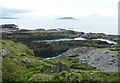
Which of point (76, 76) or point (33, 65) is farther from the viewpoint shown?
point (33, 65)

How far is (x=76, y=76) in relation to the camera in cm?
5084

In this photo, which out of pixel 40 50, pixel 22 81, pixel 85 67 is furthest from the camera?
pixel 40 50

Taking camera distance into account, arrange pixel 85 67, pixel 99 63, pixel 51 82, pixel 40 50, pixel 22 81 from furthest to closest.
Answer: pixel 40 50 → pixel 99 63 → pixel 85 67 → pixel 22 81 → pixel 51 82

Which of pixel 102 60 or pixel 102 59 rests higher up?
pixel 102 59

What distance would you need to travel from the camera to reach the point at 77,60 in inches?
3871

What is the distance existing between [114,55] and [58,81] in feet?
170

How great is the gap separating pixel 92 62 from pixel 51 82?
4736 centimetres

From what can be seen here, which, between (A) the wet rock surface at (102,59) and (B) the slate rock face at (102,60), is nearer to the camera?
(A) the wet rock surface at (102,59)

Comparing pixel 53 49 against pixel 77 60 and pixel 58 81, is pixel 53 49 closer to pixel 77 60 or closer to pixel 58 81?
pixel 77 60

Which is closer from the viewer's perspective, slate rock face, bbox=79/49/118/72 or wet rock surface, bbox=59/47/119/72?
wet rock surface, bbox=59/47/119/72

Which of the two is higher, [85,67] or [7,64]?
[7,64]

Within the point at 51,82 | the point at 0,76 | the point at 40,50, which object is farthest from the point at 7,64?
the point at 40,50

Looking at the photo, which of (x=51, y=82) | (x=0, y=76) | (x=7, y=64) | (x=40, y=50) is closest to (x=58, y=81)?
(x=51, y=82)

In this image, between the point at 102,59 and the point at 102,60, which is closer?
the point at 102,60
